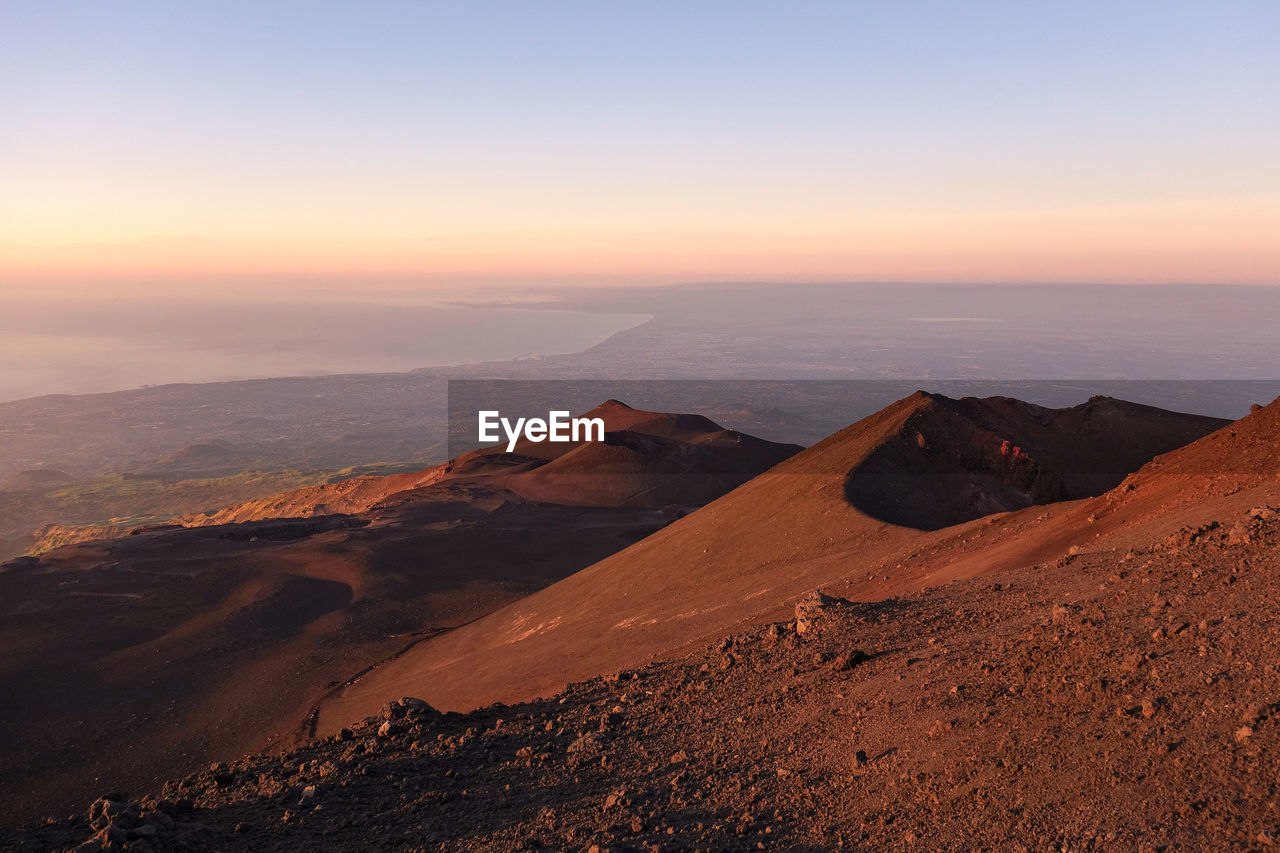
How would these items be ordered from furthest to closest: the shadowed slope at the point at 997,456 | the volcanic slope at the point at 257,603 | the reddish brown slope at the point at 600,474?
the reddish brown slope at the point at 600,474 < the shadowed slope at the point at 997,456 < the volcanic slope at the point at 257,603

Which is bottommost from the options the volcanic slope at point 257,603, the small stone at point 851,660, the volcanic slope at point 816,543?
the volcanic slope at point 257,603

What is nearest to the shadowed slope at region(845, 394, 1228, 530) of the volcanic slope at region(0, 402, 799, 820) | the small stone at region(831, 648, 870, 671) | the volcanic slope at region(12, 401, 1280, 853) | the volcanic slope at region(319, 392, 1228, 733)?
the volcanic slope at region(319, 392, 1228, 733)

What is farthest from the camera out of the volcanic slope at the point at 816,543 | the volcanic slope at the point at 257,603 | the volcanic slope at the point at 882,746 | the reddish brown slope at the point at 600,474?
the reddish brown slope at the point at 600,474

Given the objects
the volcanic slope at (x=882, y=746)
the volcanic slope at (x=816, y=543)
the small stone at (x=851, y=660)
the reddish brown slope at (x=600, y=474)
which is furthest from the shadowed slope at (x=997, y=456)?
the reddish brown slope at (x=600, y=474)

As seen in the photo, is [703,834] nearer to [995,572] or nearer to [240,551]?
[995,572]

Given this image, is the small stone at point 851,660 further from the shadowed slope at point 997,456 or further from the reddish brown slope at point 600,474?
the reddish brown slope at point 600,474

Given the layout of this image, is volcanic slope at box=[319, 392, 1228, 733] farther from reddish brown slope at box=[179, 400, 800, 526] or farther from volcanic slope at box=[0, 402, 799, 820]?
reddish brown slope at box=[179, 400, 800, 526]

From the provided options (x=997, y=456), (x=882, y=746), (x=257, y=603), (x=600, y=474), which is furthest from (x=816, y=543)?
(x=600, y=474)
